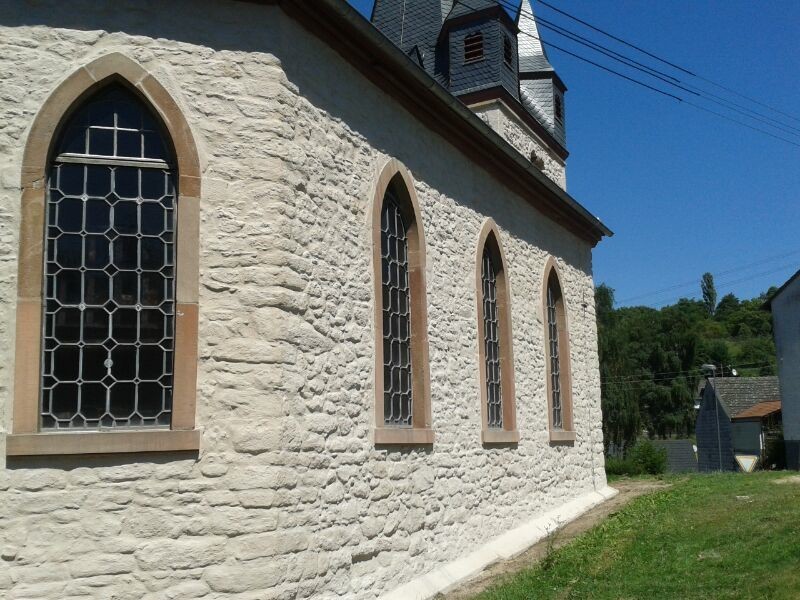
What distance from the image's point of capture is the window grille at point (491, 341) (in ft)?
39.2

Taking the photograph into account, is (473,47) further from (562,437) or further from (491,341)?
(562,437)

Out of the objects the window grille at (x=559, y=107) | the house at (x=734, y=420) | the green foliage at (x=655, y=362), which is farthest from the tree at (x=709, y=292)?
the window grille at (x=559, y=107)

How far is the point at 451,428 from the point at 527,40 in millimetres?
15961

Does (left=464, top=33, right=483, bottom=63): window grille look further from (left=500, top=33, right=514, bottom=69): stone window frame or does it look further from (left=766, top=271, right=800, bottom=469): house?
(left=766, top=271, right=800, bottom=469): house

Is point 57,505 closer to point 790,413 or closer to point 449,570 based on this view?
point 449,570

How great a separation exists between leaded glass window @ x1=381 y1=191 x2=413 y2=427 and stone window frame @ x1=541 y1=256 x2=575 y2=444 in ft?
15.9

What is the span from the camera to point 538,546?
11.4m

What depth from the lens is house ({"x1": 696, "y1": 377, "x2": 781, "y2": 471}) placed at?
41375 mm

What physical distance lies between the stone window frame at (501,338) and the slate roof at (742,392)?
36.4 m

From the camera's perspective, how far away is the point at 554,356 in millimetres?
14875

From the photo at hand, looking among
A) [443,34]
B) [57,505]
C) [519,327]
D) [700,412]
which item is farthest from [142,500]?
[700,412]

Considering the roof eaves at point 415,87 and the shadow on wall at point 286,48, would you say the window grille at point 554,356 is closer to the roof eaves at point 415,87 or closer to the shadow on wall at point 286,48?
the roof eaves at point 415,87

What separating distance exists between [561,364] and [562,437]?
152 cm

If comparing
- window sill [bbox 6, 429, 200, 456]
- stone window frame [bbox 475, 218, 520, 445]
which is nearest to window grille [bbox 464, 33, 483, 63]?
stone window frame [bbox 475, 218, 520, 445]
